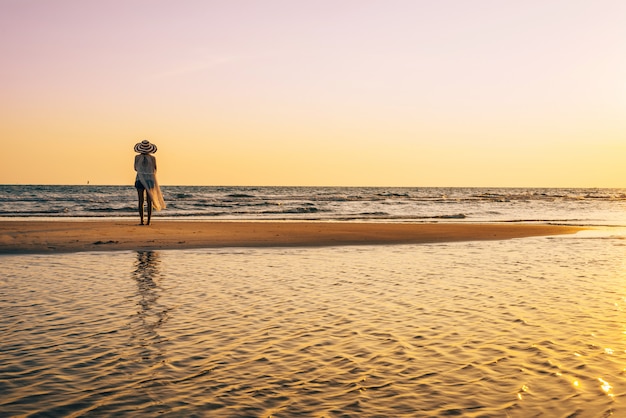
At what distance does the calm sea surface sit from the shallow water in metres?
0.02

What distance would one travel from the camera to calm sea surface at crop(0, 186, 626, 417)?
15.0ft

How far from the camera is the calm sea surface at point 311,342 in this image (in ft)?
15.0

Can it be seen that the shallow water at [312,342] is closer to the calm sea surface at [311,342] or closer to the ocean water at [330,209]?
the calm sea surface at [311,342]

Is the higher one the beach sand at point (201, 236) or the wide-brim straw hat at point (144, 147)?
the wide-brim straw hat at point (144, 147)

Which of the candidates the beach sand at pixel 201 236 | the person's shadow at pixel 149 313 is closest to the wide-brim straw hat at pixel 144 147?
the beach sand at pixel 201 236

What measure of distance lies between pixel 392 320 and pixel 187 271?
5556mm

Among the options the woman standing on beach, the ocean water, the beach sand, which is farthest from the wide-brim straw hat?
the ocean water

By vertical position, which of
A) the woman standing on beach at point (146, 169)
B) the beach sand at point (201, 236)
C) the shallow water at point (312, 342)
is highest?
the woman standing on beach at point (146, 169)

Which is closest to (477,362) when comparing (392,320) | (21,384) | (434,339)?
(434,339)

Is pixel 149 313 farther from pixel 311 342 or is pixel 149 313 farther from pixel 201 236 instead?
pixel 201 236

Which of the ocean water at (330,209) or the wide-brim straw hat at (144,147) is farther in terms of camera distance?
the ocean water at (330,209)

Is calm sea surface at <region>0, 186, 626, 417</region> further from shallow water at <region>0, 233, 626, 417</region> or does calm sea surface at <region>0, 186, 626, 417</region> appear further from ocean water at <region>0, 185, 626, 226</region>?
ocean water at <region>0, 185, 626, 226</region>

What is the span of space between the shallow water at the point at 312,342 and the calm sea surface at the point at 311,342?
0.02 meters

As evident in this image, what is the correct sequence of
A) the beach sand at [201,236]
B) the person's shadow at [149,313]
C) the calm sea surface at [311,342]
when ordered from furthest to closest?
the beach sand at [201,236] < the person's shadow at [149,313] < the calm sea surface at [311,342]
